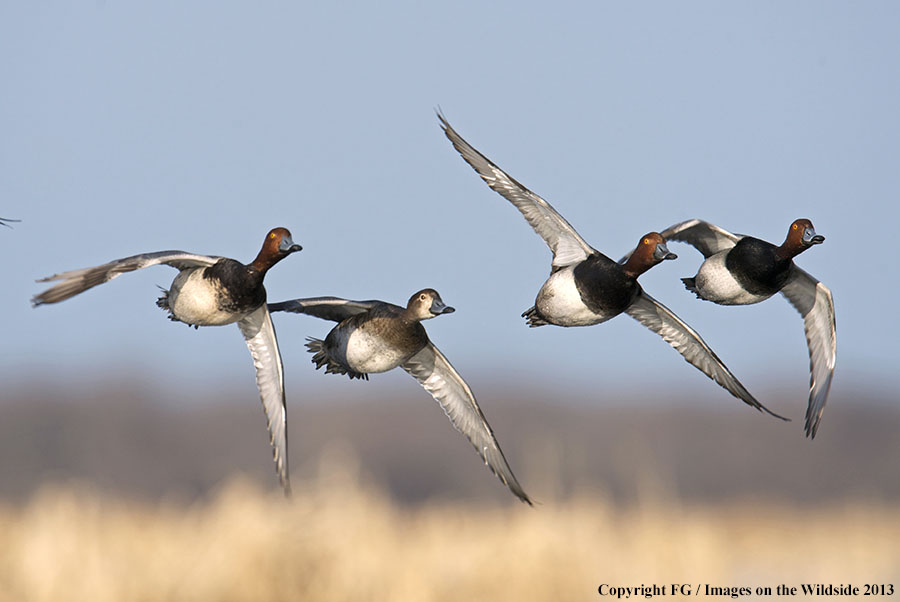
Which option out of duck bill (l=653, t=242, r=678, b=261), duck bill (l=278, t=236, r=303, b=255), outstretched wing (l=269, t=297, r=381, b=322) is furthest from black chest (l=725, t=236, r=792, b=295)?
duck bill (l=278, t=236, r=303, b=255)

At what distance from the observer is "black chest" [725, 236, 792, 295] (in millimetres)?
10891

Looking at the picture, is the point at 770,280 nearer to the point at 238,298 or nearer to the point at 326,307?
the point at 326,307

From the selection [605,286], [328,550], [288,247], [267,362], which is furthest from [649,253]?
[328,550]

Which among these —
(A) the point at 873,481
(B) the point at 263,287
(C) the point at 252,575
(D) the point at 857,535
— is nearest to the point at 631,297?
(B) the point at 263,287

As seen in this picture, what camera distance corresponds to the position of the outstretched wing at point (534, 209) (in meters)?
11.3

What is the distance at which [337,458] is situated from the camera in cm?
1648

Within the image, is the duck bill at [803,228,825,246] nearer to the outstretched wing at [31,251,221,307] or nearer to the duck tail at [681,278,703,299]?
the duck tail at [681,278,703,299]

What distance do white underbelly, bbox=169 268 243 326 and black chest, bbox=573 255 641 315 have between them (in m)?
2.82

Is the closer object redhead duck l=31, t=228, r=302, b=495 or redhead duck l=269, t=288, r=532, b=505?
redhead duck l=31, t=228, r=302, b=495

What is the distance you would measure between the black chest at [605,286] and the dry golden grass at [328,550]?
590cm

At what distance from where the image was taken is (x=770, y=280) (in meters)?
10.9

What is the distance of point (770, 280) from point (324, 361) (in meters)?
3.98

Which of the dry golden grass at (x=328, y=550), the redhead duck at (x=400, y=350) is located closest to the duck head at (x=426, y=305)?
the redhead duck at (x=400, y=350)

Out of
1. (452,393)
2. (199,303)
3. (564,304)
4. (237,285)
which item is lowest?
(452,393)
